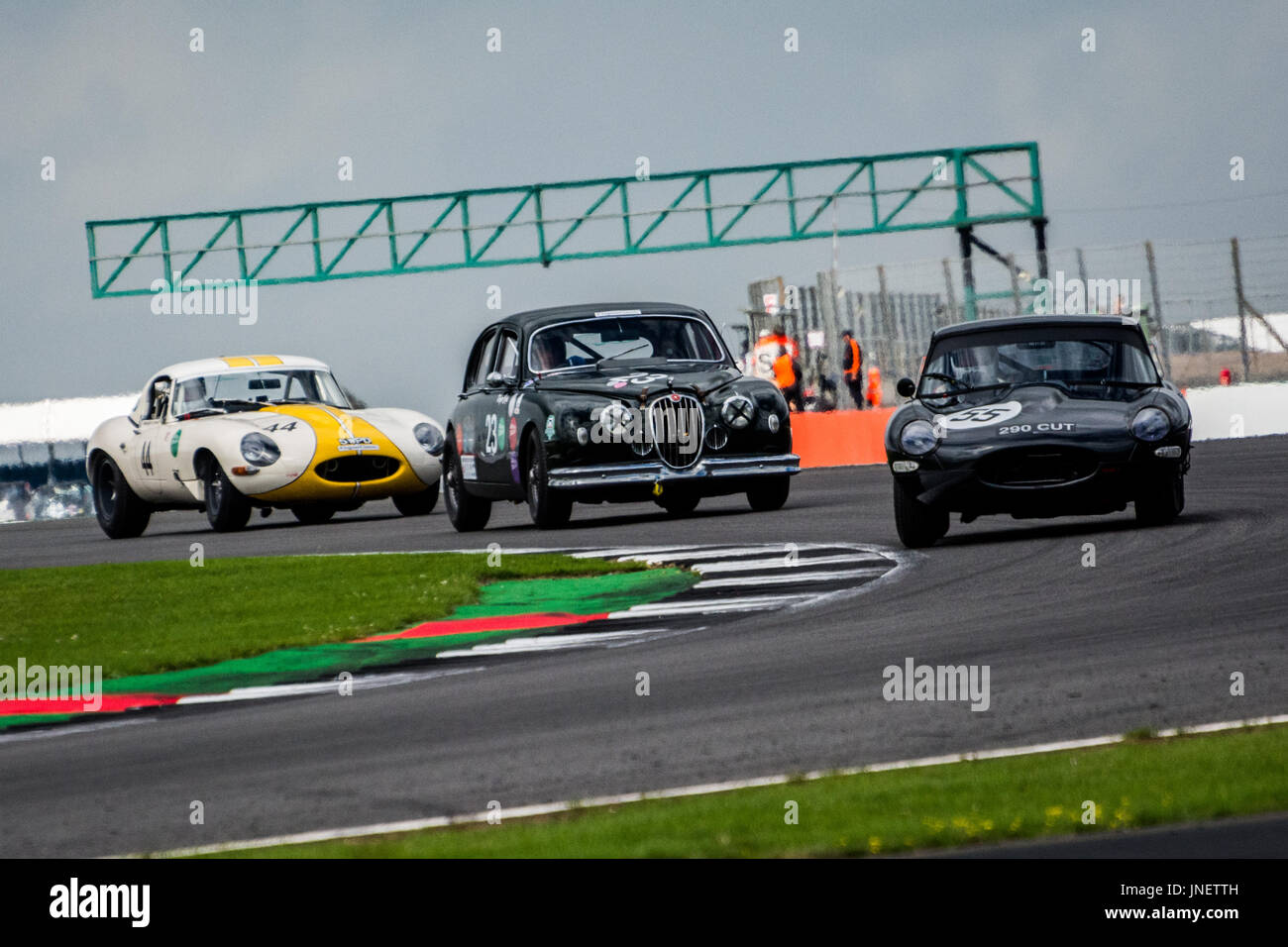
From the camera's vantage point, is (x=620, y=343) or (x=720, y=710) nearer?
(x=720, y=710)

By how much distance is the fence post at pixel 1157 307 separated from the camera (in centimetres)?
2742

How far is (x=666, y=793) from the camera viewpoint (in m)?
6.34

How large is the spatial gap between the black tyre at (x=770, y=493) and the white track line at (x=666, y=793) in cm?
1016

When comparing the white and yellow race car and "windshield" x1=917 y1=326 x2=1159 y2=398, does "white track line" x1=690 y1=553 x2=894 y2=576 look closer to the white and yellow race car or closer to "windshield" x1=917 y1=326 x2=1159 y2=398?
"windshield" x1=917 y1=326 x2=1159 y2=398

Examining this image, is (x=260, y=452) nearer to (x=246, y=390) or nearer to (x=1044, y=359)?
(x=246, y=390)

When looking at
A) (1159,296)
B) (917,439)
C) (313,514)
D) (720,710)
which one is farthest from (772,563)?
(1159,296)

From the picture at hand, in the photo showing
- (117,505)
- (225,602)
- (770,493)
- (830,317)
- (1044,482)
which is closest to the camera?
(1044,482)

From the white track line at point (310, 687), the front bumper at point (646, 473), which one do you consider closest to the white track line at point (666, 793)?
the white track line at point (310, 687)

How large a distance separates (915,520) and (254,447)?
7.48 m

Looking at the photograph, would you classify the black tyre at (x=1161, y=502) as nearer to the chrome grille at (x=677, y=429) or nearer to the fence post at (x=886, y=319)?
the chrome grille at (x=677, y=429)

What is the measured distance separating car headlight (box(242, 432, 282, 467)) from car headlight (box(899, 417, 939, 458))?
7.54 metres

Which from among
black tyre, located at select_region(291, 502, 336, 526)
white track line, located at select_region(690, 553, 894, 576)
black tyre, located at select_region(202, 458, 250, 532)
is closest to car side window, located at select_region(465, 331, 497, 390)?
black tyre, located at select_region(202, 458, 250, 532)

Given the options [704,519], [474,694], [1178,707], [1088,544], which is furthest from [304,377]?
[1178,707]
